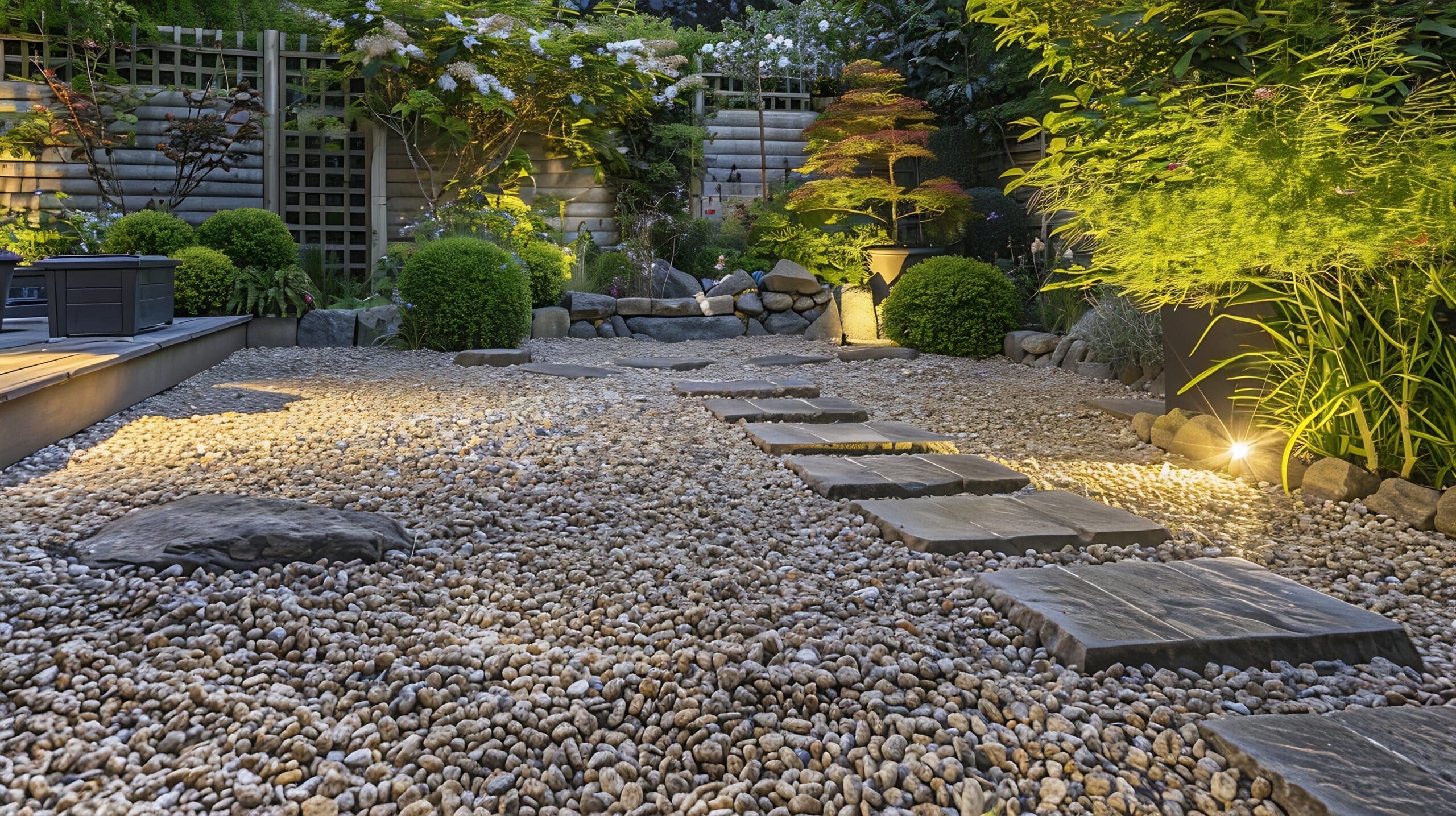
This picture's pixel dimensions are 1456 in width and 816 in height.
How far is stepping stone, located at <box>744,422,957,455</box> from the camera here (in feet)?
11.0

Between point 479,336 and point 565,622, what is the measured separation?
4761mm

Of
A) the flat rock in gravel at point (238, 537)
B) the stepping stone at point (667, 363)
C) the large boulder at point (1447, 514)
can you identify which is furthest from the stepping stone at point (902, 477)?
the stepping stone at point (667, 363)

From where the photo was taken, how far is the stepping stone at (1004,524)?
225 cm

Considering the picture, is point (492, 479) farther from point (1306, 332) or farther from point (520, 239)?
point (520, 239)

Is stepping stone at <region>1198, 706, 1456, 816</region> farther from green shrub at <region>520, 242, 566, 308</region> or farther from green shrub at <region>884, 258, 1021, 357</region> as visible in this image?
green shrub at <region>520, 242, 566, 308</region>

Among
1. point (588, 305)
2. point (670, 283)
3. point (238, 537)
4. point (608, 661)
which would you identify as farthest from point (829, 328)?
point (608, 661)

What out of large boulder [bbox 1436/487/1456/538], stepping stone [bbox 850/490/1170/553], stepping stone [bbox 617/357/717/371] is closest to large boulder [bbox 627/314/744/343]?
stepping stone [bbox 617/357/717/371]

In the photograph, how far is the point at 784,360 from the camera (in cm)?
630

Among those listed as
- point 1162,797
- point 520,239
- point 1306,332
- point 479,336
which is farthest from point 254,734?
point 520,239

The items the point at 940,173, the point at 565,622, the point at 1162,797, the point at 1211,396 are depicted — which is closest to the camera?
the point at 1162,797

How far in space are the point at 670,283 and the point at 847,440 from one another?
5.62 m

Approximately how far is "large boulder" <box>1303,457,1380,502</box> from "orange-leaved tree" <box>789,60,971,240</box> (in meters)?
5.37

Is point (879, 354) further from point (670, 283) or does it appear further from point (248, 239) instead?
point (248, 239)

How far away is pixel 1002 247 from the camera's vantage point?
8.84 metres
